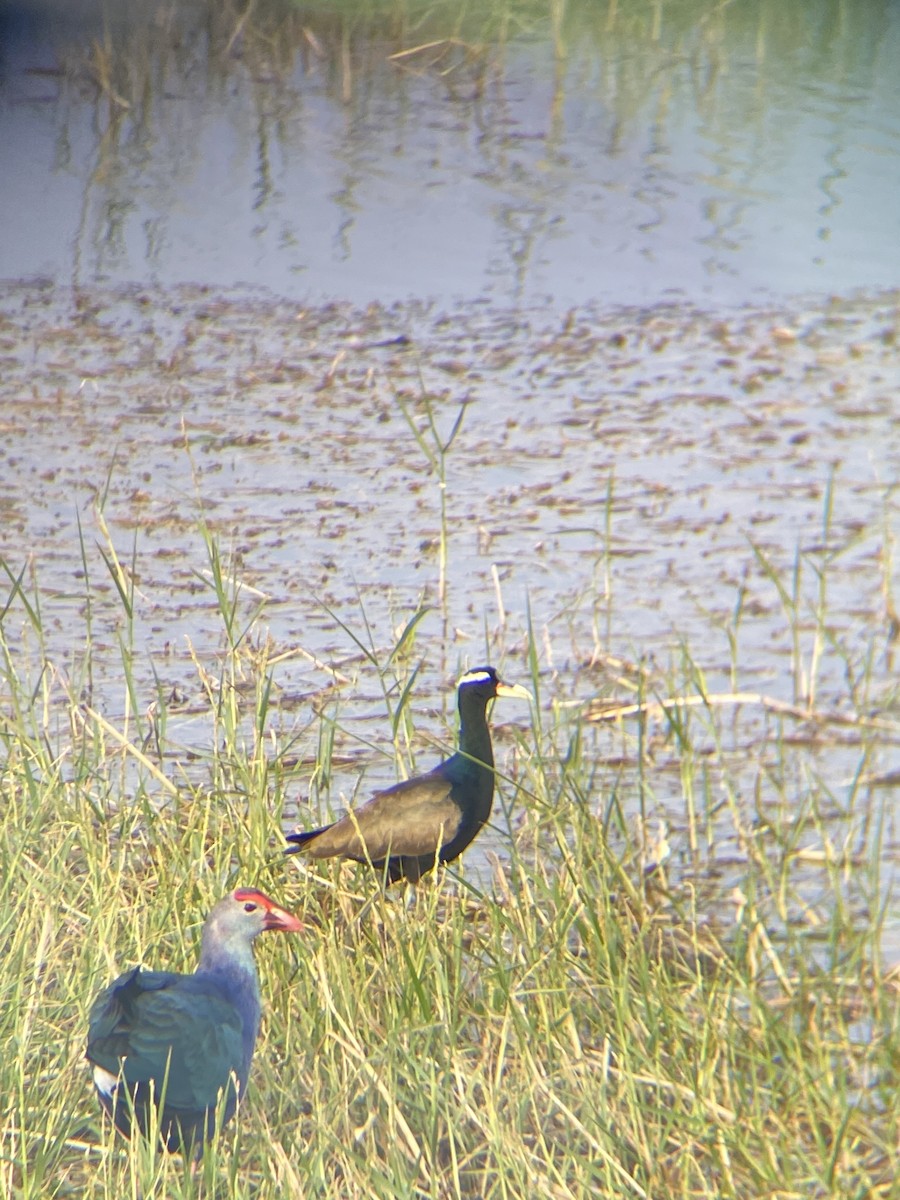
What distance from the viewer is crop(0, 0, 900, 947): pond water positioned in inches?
192

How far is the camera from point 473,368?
7.80 m

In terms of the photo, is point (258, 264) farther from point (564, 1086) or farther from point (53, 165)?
point (564, 1086)

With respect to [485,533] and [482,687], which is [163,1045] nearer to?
[482,687]

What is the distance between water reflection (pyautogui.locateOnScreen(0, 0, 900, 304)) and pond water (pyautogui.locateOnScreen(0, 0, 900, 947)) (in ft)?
0.10

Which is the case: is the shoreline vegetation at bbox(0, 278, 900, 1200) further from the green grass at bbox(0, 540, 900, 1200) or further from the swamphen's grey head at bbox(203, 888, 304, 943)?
the swamphen's grey head at bbox(203, 888, 304, 943)

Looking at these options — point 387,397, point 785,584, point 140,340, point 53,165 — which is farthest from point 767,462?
point 53,165

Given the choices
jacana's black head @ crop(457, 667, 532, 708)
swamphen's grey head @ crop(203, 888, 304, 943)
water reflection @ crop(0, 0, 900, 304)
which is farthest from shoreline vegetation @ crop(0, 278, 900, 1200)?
water reflection @ crop(0, 0, 900, 304)

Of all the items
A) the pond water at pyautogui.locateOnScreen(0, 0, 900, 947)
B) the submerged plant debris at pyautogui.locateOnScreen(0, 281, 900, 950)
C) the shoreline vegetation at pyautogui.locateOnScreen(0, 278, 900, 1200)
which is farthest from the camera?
the pond water at pyautogui.locateOnScreen(0, 0, 900, 947)

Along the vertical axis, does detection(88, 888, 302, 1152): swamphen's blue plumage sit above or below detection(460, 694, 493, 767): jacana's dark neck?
above

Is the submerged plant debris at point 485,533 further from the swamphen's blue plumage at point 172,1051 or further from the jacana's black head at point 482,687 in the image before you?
the swamphen's blue plumage at point 172,1051

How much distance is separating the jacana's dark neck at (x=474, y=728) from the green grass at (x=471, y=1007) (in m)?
0.21

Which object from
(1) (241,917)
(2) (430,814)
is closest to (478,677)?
(2) (430,814)

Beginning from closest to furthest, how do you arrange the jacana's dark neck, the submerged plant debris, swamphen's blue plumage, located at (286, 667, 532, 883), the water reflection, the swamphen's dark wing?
the swamphen's dark wing, swamphen's blue plumage, located at (286, 667, 532, 883), the jacana's dark neck, the submerged plant debris, the water reflection

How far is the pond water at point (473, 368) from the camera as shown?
4879 millimetres
